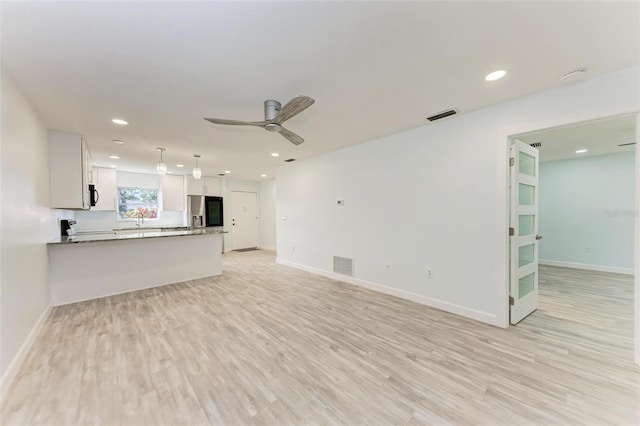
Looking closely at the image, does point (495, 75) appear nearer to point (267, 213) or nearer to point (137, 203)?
point (267, 213)

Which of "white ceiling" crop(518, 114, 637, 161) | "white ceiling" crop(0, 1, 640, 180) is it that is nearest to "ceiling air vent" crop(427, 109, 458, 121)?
"white ceiling" crop(0, 1, 640, 180)

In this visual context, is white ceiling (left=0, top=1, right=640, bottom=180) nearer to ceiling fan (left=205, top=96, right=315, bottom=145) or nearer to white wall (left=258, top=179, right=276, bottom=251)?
ceiling fan (left=205, top=96, right=315, bottom=145)

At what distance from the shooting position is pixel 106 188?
6066 millimetres

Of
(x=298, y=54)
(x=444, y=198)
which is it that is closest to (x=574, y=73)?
(x=444, y=198)

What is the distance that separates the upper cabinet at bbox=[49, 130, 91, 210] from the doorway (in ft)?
19.6

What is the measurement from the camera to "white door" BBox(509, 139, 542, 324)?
2797 millimetres

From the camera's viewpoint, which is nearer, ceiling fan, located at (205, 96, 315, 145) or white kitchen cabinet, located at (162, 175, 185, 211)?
ceiling fan, located at (205, 96, 315, 145)

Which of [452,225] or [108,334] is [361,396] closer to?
[452,225]

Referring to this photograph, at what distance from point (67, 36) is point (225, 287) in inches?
146

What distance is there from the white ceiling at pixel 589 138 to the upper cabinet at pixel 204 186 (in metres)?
7.75

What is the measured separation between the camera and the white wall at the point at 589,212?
16.2 feet

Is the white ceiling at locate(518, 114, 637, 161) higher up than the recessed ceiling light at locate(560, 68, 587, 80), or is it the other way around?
the recessed ceiling light at locate(560, 68, 587, 80)

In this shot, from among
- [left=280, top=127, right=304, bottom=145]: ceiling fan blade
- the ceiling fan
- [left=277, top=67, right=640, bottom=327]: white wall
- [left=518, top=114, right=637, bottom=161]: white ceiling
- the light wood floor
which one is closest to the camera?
the light wood floor

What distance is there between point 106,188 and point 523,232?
857cm
